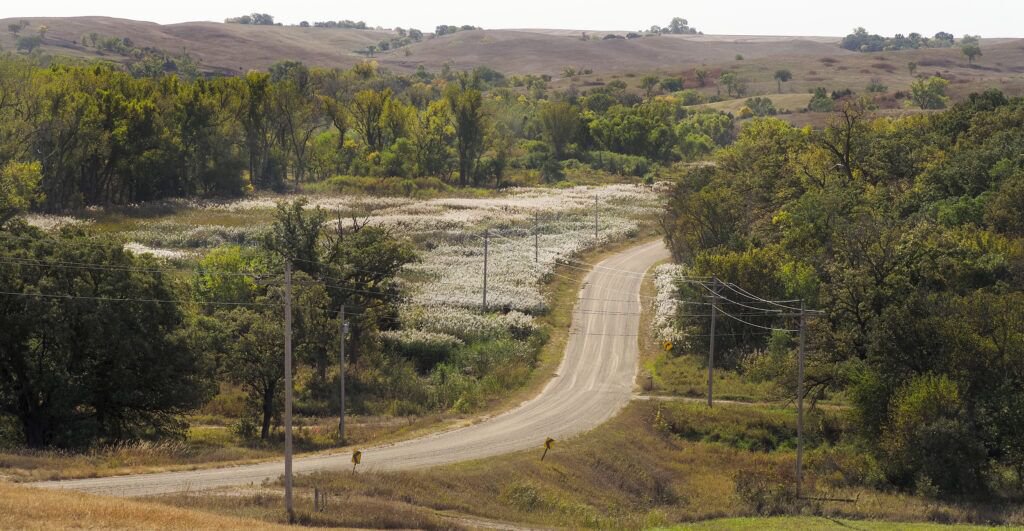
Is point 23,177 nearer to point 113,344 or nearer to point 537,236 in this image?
point 537,236

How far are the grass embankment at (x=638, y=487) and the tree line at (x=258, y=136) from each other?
61919 millimetres

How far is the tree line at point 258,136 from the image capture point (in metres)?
98.9

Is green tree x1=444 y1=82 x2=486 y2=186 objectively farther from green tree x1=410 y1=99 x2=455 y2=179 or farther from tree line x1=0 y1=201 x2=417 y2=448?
tree line x1=0 y1=201 x2=417 y2=448

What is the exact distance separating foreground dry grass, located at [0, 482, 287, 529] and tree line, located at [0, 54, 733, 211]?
220ft

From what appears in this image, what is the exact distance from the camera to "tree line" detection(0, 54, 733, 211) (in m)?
98.9

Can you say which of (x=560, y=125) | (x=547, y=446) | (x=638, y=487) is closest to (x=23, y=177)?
(x=547, y=446)

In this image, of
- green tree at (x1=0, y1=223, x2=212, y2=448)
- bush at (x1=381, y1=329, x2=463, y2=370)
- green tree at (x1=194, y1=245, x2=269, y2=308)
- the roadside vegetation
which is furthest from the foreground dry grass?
bush at (x1=381, y1=329, x2=463, y2=370)

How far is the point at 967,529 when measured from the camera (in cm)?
3788

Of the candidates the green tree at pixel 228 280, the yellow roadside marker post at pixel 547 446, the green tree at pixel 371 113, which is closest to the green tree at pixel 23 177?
the green tree at pixel 228 280

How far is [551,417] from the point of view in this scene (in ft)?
176

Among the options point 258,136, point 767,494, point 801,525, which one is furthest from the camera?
point 258,136

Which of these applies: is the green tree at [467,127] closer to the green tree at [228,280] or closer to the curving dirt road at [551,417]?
the curving dirt road at [551,417]

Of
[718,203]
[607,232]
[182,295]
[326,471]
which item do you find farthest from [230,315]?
[607,232]

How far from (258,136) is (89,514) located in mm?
102898
